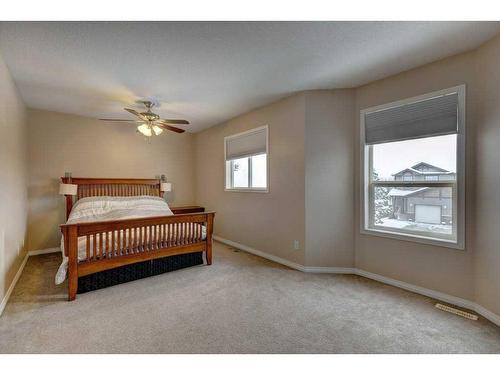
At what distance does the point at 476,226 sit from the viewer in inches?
85.9

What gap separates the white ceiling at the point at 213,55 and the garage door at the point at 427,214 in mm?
1525

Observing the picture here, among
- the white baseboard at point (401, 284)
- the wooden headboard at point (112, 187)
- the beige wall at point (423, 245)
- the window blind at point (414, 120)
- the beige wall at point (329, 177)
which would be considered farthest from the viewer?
the wooden headboard at point (112, 187)

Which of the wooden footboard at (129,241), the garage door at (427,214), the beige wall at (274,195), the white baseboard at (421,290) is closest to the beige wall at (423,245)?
the white baseboard at (421,290)

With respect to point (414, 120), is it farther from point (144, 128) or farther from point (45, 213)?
point (45, 213)

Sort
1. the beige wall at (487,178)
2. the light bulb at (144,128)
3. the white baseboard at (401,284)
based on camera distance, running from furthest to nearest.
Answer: the light bulb at (144,128) → the white baseboard at (401,284) → the beige wall at (487,178)

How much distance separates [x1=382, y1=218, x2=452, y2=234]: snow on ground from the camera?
2422 mm

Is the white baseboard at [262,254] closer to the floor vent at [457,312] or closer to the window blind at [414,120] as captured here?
the floor vent at [457,312]

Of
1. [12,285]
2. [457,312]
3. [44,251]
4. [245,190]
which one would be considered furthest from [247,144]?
[44,251]

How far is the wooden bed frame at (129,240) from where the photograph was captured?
2.44 m

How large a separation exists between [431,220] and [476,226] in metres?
0.37

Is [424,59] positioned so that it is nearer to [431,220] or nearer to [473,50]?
[473,50]

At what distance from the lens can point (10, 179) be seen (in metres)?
2.65

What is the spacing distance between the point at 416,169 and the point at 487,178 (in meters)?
0.60
